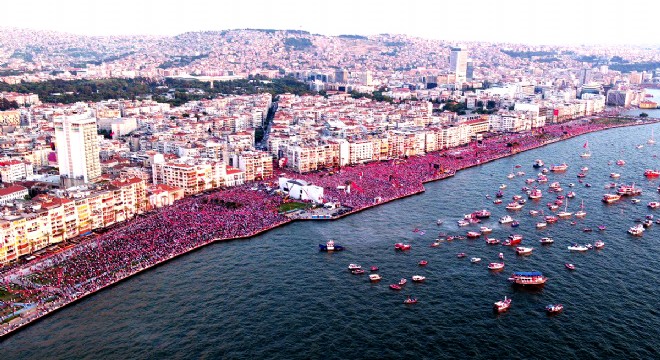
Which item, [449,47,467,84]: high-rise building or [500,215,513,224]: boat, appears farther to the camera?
[449,47,467,84]: high-rise building

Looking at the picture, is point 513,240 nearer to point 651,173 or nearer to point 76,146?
point 651,173

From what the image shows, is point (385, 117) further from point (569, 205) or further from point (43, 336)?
point (43, 336)

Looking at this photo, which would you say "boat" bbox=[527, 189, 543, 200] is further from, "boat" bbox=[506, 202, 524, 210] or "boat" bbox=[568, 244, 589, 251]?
"boat" bbox=[568, 244, 589, 251]

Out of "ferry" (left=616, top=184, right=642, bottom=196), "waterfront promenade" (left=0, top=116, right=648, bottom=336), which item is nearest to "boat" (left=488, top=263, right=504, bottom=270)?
"waterfront promenade" (left=0, top=116, right=648, bottom=336)

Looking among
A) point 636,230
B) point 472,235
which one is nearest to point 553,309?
point 472,235

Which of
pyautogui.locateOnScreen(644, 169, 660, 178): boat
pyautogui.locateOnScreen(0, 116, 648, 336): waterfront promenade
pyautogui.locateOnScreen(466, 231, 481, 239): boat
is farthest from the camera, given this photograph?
pyautogui.locateOnScreen(644, 169, 660, 178): boat

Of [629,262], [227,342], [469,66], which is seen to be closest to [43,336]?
[227,342]

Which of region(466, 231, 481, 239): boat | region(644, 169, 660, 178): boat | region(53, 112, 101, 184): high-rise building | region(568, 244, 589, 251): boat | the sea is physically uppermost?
region(53, 112, 101, 184): high-rise building
